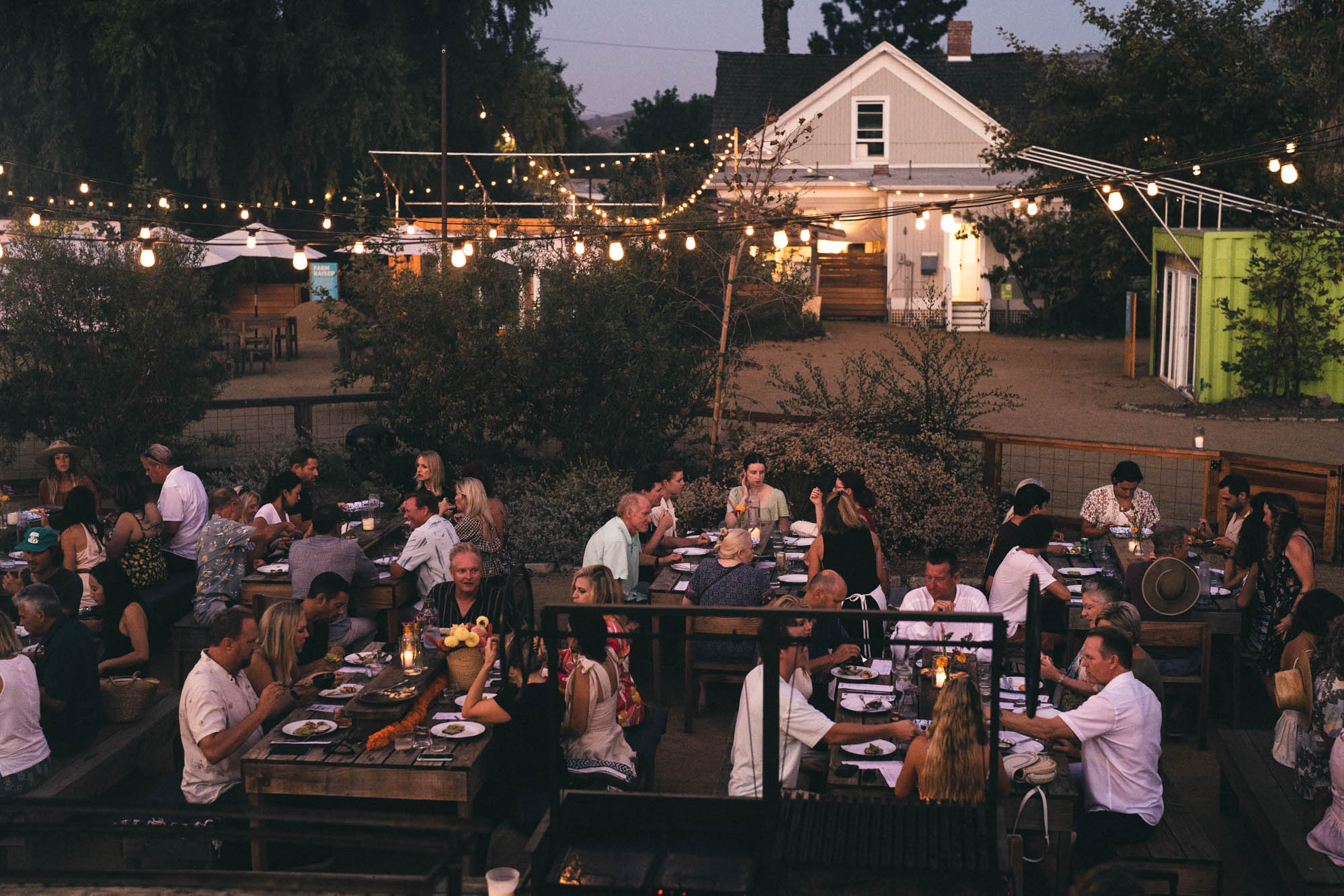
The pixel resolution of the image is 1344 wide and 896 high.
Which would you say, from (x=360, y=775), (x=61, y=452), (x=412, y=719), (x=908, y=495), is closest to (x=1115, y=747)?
(x=412, y=719)

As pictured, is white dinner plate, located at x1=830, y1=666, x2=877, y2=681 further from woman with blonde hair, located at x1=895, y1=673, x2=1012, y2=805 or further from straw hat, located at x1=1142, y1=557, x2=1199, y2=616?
straw hat, located at x1=1142, y1=557, x2=1199, y2=616

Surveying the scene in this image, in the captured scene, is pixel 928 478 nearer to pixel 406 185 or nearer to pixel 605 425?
pixel 605 425

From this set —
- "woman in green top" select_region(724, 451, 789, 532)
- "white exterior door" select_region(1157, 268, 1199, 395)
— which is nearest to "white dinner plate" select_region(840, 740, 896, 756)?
"woman in green top" select_region(724, 451, 789, 532)

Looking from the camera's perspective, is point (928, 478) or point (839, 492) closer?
point (839, 492)

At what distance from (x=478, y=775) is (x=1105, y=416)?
14842 mm

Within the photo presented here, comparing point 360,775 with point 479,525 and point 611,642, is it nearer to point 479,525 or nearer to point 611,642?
point 611,642

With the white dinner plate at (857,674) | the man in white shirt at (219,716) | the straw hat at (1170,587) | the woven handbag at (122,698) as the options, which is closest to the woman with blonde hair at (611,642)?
the white dinner plate at (857,674)

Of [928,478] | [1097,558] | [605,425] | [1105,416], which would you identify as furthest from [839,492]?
[1105,416]

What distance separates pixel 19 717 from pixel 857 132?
98.2 ft

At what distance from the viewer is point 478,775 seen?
5602 mm

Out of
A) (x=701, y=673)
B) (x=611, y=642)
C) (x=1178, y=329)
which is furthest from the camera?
(x=1178, y=329)

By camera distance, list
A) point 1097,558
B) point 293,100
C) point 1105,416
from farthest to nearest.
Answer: point 293,100 < point 1105,416 < point 1097,558

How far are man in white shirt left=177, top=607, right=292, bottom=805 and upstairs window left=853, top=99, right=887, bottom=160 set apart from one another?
96.3 feet

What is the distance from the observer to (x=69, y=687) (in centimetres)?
627
